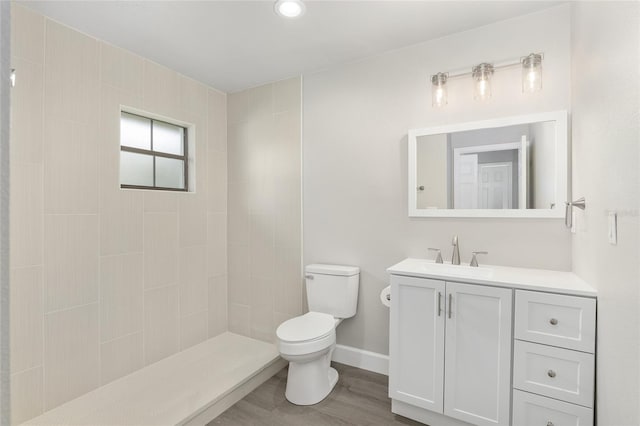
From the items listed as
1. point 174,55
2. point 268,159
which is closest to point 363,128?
point 268,159

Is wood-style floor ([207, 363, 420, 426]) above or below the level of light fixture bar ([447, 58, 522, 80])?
below

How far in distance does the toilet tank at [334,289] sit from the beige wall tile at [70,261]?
4.90 feet

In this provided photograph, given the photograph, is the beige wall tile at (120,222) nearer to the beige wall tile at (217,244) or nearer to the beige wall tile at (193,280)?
the beige wall tile at (193,280)

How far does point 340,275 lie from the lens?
249 centimetres

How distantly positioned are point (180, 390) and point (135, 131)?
1.91m

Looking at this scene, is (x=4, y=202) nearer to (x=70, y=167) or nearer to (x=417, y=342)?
(x=417, y=342)

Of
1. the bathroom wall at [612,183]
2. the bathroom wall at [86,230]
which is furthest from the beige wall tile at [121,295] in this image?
the bathroom wall at [612,183]

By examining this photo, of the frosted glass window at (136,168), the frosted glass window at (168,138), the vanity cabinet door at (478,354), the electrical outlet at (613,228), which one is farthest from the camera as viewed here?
the frosted glass window at (168,138)

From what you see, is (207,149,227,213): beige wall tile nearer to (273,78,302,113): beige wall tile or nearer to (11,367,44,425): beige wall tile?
(273,78,302,113): beige wall tile

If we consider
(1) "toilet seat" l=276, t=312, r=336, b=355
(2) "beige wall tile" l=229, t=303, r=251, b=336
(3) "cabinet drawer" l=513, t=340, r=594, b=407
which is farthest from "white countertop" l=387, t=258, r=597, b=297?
(2) "beige wall tile" l=229, t=303, r=251, b=336

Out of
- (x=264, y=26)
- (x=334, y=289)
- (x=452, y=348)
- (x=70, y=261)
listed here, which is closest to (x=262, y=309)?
(x=334, y=289)

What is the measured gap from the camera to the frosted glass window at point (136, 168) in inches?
96.7

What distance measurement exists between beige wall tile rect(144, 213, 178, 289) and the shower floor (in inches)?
25.6

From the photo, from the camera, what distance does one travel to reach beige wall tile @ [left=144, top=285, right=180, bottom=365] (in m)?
2.52
